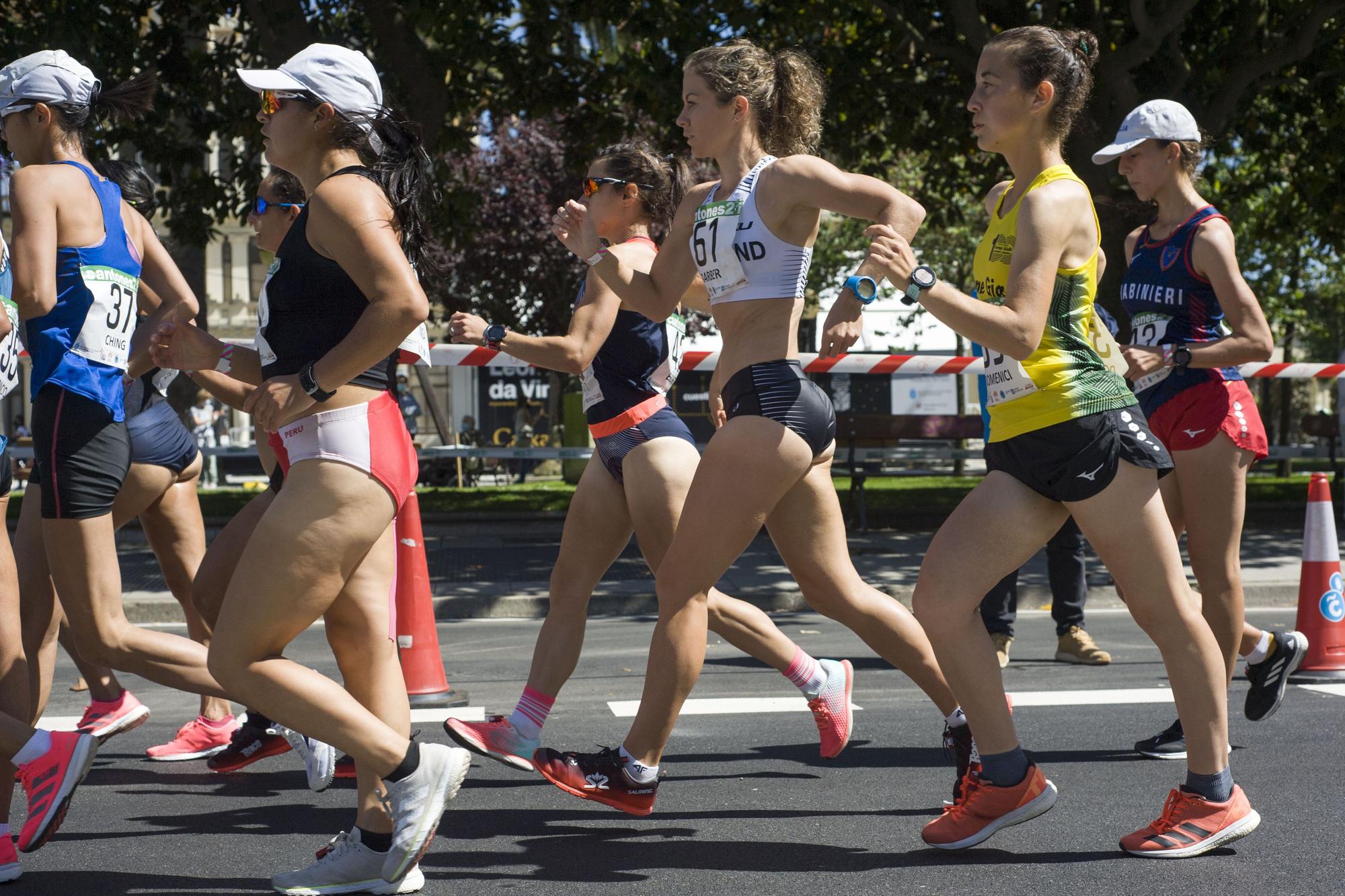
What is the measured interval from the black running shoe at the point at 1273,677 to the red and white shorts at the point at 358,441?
3296 mm

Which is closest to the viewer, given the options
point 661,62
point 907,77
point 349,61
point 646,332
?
point 349,61

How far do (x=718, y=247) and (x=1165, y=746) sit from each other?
8.06 feet

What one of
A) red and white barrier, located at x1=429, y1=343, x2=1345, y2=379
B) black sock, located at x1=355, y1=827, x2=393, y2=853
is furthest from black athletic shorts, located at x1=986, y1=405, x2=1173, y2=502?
red and white barrier, located at x1=429, y1=343, x2=1345, y2=379

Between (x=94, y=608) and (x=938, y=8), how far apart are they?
13130 millimetres

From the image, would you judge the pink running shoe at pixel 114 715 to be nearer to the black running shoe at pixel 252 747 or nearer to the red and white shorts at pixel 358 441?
the black running shoe at pixel 252 747

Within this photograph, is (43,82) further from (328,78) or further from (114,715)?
(114,715)

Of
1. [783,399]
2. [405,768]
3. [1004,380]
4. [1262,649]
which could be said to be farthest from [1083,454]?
[1262,649]

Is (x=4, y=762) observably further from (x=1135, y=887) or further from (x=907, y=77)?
(x=907, y=77)

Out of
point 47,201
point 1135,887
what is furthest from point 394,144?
point 1135,887

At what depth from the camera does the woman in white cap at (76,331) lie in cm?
389

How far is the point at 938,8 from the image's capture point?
→ 15.2m

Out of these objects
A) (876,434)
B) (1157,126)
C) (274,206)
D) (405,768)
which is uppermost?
(1157,126)

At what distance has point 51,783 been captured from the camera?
3447 millimetres

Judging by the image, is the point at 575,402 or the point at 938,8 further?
the point at 575,402
